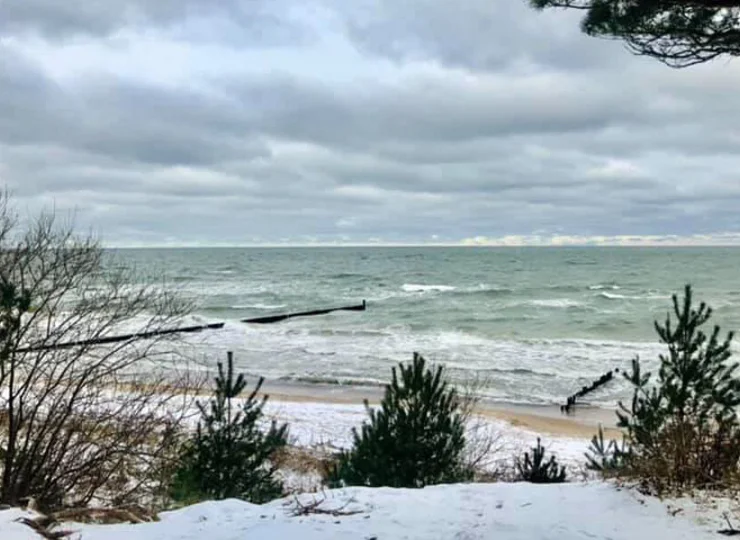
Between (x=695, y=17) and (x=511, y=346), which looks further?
(x=511, y=346)

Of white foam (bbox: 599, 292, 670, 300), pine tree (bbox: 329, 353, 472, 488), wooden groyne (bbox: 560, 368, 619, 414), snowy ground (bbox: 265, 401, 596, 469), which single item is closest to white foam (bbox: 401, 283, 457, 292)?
white foam (bbox: 599, 292, 670, 300)

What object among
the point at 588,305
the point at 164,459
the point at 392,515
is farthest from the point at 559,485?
the point at 588,305

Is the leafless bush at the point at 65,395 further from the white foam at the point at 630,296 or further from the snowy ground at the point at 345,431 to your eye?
the white foam at the point at 630,296

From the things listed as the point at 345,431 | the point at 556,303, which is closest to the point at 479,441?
the point at 345,431

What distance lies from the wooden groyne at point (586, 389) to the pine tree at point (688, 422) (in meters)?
11.4

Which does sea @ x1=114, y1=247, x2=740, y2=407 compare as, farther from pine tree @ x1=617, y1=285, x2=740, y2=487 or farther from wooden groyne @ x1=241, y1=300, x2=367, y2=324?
pine tree @ x1=617, y1=285, x2=740, y2=487

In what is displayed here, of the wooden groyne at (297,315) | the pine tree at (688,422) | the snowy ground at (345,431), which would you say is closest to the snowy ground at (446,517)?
the pine tree at (688,422)

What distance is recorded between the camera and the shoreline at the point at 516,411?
52.4ft

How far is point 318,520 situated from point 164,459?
4065 millimetres

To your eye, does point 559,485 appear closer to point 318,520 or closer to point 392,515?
point 392,515

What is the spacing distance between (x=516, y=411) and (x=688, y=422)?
12.8m

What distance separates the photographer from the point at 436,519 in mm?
4328

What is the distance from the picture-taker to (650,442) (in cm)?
539

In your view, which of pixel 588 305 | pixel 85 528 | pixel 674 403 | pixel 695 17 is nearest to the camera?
pixel 85 528
